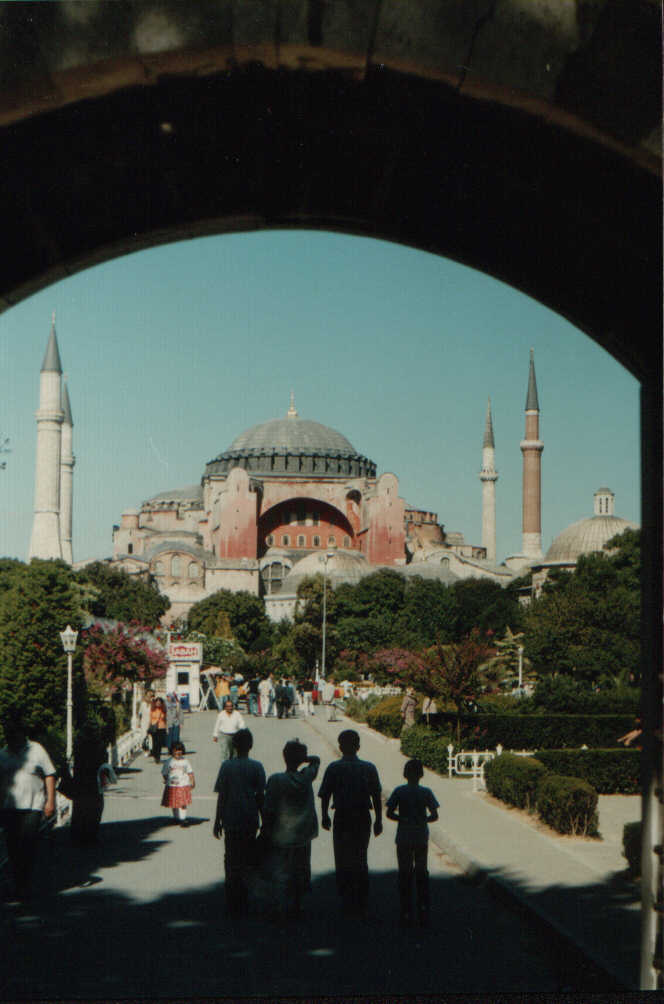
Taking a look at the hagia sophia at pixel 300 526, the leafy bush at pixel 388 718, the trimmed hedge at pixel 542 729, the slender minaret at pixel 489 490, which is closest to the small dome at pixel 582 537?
the hagia sophia at pixel 300 526

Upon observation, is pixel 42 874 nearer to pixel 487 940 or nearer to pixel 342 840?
pixel 342 840

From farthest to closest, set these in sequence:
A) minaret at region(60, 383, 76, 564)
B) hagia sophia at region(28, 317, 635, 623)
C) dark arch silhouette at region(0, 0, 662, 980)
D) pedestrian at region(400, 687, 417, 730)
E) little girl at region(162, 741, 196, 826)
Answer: hagia sophia at region(28, 317, 635, 623) → minaret at region(60, 383, 76, 564) → pedestrian at region(400, 687, 417, 730) → little girl at region(162, 741, 196, 826) → dark arch silhouette at region(0, 0, 662, 980)

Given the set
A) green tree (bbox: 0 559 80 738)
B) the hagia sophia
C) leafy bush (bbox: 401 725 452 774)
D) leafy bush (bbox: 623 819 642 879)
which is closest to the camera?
leafy bush (bbox: 623 819 642 879)

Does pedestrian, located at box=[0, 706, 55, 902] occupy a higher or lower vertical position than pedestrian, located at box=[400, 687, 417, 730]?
higher

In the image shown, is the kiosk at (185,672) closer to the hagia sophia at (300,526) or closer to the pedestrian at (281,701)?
the pedestrian at (281,701)

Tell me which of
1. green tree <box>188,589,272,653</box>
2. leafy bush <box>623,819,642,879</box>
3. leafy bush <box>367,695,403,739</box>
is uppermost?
green tree <box>188,589,272,653</box>

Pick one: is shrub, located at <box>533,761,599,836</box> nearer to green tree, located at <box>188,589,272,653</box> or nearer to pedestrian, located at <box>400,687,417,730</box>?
pedestrian, located at <box>400,687,417,730</box>

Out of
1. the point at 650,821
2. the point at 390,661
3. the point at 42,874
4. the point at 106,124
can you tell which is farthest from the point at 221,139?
the point at 390,661

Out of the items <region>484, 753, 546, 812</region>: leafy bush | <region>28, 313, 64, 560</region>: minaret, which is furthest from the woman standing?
<region>28, 313, 64, 560</region>: minaret
